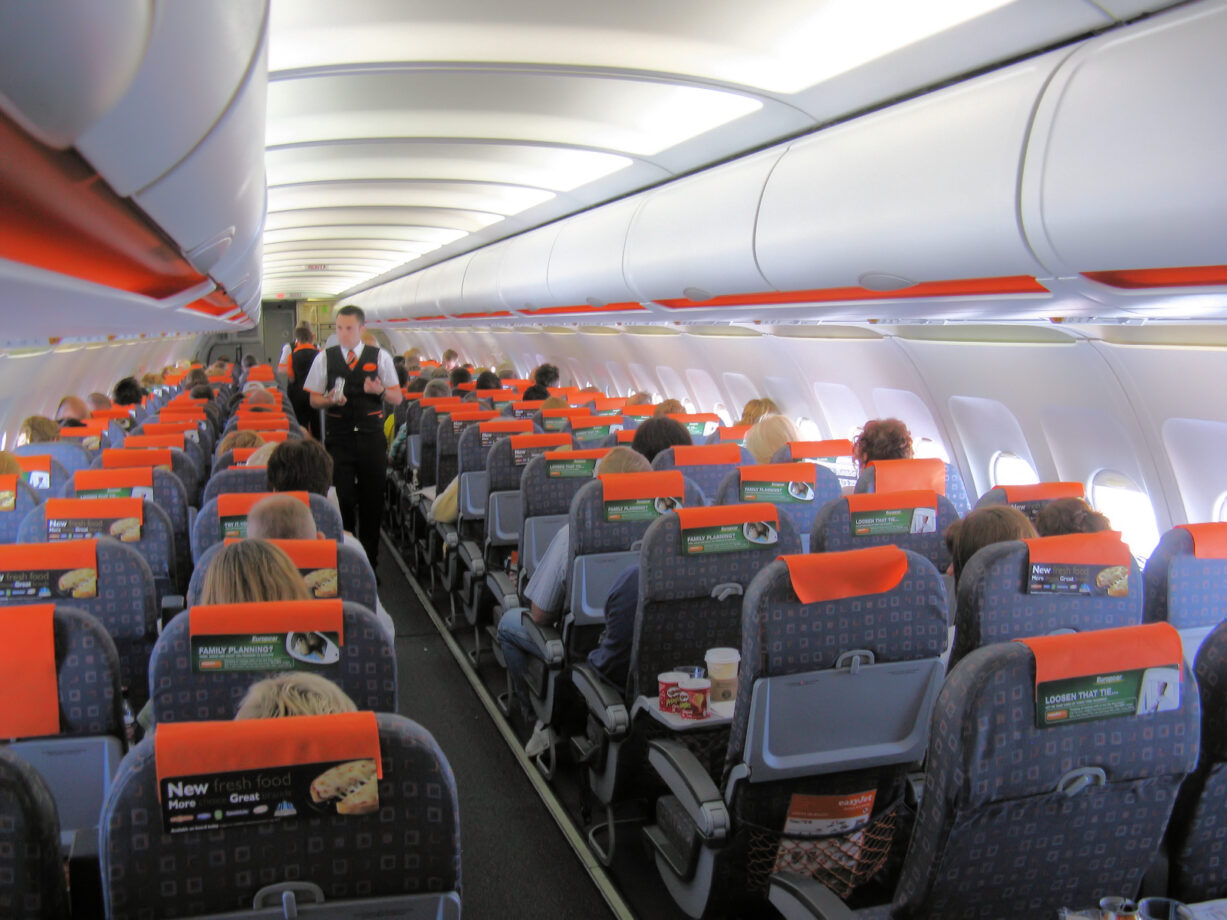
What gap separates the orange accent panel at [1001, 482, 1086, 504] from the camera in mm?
4758

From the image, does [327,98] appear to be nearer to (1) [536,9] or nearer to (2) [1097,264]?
(1) [536,9]

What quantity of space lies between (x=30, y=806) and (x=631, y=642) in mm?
2494

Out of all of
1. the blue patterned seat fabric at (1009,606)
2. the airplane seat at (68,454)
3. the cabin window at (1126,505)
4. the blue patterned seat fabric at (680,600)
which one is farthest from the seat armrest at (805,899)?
the airplane seat at (68,454)

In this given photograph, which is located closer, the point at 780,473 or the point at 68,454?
the point at 780,473

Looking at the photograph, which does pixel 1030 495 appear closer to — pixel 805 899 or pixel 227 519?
pixel 805 899

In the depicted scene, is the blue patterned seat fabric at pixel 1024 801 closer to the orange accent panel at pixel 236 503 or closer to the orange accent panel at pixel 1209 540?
the orange accent panel at pixel 1209 540

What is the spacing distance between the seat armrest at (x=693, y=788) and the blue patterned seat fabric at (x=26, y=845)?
1.71m

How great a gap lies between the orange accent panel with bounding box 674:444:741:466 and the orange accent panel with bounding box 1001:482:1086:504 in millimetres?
1547

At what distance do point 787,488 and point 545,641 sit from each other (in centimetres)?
153

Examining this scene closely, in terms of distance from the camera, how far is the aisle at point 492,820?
12.3ft

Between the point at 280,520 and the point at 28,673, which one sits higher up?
the point at 280,520

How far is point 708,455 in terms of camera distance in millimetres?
5656

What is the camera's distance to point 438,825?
5.76 feet

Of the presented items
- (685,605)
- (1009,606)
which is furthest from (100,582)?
(1009,606)
